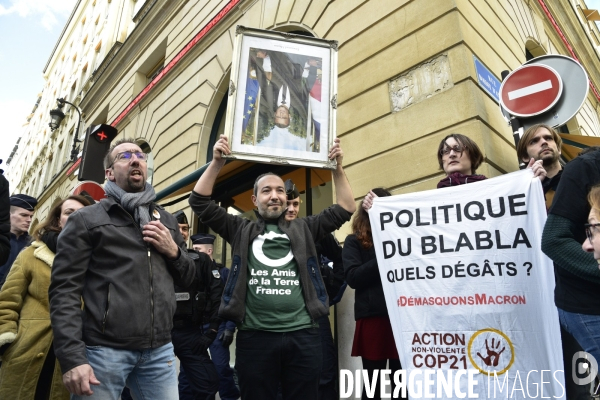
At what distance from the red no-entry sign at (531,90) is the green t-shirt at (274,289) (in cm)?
282

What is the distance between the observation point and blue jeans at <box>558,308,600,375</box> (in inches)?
68.6

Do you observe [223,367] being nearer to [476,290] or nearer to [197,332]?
[197,332]

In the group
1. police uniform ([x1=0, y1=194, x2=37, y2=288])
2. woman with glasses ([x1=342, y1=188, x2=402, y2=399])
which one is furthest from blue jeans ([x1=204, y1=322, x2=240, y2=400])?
police uniform ([x1=0, y1=194, x2=37, y2=288])

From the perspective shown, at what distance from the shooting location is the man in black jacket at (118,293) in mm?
1864

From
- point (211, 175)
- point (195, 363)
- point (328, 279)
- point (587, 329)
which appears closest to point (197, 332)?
point (195, 363)

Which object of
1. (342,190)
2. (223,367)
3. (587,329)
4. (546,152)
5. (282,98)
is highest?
(282,98)

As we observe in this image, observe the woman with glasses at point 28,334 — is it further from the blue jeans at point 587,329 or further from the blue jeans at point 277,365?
the blue jeans at point 587,329

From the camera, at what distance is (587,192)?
186 centimetres

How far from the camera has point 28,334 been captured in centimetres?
241

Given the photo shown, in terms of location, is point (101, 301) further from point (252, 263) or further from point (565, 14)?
point (565, 14)

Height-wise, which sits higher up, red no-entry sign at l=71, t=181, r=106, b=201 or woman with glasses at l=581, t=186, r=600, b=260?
red no-entry sign at l=71, t=181, r=106, b=201

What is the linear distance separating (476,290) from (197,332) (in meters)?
2.60

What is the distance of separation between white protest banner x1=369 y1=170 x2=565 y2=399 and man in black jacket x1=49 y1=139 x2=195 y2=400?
155 centimetres

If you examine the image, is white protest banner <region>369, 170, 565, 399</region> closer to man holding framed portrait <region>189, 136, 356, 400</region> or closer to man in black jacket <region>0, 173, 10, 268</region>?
man holding framed portrait <region>189, 136, 356, 400</region>
